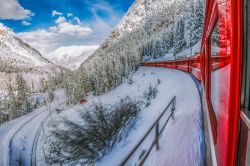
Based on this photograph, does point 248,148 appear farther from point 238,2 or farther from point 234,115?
point 238,2

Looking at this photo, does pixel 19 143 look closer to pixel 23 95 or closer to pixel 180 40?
pixel 23 95

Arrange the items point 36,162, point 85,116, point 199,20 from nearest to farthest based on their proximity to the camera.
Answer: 1. point 85,116
2. point 36,162
3. point 199,20

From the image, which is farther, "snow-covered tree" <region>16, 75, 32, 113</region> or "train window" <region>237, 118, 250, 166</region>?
"snow-covered tree" <region>16, 75, 32, 113</region>

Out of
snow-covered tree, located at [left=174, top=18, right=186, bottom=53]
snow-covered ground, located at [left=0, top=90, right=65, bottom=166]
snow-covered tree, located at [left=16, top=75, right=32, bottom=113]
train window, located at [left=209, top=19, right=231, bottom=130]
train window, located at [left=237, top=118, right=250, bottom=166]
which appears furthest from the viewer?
snow-covered tree, located at [left=174, top=18, right=186, bottom=53]

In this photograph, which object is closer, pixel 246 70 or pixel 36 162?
pixel 246 70

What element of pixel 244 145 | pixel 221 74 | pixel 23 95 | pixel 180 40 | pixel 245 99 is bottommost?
pixel 23 95

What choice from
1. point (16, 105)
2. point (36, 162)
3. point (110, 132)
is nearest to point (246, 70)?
point (110, 132)

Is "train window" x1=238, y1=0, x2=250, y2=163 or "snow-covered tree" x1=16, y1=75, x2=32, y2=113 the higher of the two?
"train window" x1=238, y1=0, x2=250, y2=163

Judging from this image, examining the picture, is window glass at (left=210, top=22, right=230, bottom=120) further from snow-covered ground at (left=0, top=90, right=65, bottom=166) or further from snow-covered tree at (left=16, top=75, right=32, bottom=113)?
snow-covered tree at (left=16, top=75, right=32, bottom=113)

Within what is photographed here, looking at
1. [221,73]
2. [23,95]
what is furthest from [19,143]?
[221,73]

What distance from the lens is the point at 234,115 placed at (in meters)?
1.57

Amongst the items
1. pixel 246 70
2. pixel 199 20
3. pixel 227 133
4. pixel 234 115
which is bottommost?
pixel 227 133

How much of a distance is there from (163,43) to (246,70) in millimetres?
86969

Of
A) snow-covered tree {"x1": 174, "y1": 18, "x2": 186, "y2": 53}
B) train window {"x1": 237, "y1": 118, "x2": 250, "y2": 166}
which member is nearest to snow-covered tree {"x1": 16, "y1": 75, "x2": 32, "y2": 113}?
snow-covered tree {"x1": 174, "y1": 18, "x2": 186, "y2": 53}
